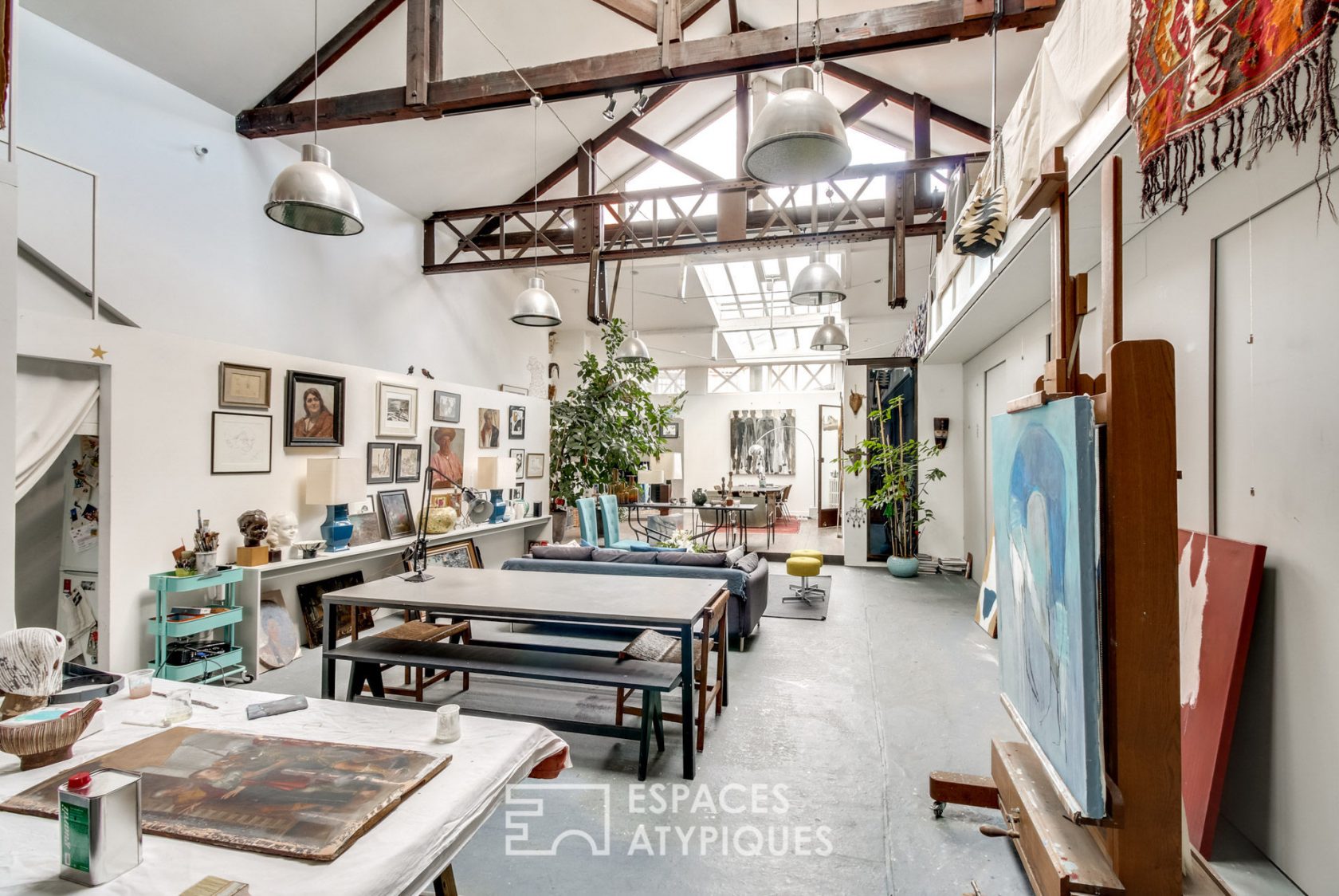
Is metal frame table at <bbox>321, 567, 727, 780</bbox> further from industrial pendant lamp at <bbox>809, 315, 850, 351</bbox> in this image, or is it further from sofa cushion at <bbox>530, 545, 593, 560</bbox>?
industrial pendant lamp at <bbox>809, 315, 850, 351</bbox>

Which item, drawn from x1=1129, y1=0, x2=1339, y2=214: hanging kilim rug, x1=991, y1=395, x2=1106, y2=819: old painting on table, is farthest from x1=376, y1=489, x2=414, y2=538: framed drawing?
x1=1129, y1=0, x2=1339, y2=214: hanging kilim rug

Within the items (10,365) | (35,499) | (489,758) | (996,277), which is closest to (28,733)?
(489,758)

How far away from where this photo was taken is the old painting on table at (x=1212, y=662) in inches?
88.7

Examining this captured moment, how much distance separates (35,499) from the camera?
13.1 ft

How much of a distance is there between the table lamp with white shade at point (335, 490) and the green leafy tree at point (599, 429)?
13.6 feet

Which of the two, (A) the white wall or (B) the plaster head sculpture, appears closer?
(A) the white wall

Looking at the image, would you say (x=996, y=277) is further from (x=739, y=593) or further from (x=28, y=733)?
(x=28, y=733)

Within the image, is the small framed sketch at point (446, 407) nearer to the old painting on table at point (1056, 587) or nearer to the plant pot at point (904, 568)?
the plant pot at point (904, 568)

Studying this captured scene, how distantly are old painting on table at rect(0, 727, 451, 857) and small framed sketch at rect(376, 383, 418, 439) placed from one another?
470cm

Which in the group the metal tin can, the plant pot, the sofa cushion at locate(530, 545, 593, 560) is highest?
the metal tin can

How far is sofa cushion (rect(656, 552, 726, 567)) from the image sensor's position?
4.97 m

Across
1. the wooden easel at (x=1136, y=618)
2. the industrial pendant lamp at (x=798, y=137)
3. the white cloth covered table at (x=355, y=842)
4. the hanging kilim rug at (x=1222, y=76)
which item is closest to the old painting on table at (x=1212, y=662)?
the wooden easel at (x=1136, y=618)

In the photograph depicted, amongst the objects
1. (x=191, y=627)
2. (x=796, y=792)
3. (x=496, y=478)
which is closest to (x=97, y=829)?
(x=796, y=792)

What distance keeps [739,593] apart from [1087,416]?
3.45 metres
